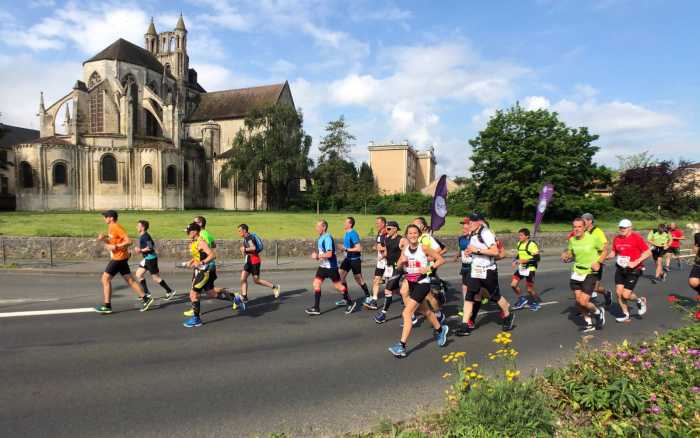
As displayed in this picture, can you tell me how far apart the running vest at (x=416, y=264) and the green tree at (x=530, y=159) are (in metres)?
33.8

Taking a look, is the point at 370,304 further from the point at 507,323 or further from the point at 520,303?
the point at 520,303

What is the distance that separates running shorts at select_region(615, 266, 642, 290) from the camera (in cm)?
749

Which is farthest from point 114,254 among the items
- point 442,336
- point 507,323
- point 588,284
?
point 588,284

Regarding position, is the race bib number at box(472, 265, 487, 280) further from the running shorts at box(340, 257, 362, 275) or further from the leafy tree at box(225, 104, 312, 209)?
the leafy tree at box(225, 104, 312, 209)

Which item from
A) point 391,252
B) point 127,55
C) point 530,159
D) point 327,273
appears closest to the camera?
point 327,273

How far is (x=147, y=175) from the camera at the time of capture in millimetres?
46156

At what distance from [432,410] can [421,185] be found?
312 feet

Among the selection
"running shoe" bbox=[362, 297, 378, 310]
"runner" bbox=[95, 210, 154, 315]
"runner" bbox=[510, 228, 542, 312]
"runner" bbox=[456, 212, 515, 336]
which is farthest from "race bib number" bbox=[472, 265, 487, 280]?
"runner" bbox=[95, 210, 154, 315]

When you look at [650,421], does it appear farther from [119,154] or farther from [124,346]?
[119,154]

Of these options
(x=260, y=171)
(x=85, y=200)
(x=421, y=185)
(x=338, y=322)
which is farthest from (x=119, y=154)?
(x=421, y=185)

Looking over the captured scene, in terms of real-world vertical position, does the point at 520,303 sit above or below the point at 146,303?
below

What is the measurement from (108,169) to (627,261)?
2016 inches

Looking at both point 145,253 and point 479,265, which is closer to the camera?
point 479,265

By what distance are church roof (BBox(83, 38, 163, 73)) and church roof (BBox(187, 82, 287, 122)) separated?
26.0ft
